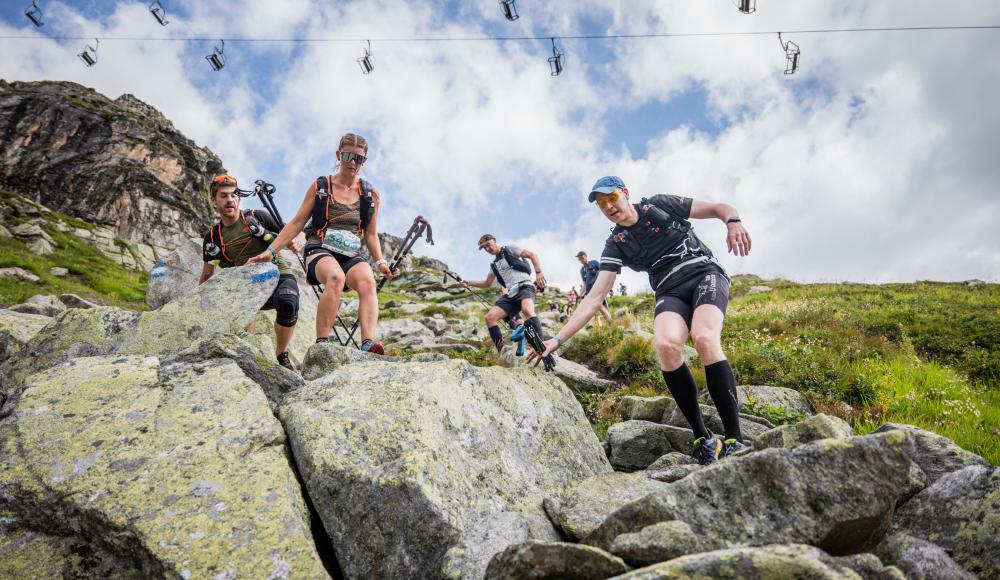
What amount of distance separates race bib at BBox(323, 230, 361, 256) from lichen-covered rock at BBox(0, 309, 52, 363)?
3.68 metres

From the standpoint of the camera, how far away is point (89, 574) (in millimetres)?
2580

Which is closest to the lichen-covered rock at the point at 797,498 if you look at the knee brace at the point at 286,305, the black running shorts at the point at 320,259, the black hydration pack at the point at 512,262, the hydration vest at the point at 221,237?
the black running shorts at the point at 320,259

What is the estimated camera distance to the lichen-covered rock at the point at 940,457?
3.25 metres

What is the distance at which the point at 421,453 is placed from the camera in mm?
3164

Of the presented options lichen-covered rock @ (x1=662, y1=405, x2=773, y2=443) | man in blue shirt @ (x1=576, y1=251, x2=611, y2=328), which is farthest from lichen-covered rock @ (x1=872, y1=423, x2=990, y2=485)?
man in blue shirt @ (x1=576, y1=251, x2=611, y2=328)

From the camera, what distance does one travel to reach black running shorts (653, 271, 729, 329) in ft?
16.2

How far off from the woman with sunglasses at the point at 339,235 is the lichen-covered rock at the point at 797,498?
4.64 meters

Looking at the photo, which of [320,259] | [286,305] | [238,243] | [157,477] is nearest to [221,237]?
[238,243]

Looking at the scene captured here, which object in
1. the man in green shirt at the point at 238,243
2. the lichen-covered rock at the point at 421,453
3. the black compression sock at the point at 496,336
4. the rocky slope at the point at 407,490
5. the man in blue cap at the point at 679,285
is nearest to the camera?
the rocky slope at the point at 407,490

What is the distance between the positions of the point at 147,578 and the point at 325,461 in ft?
3.35

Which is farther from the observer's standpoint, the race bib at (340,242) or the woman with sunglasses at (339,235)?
the race bib at (340,242)

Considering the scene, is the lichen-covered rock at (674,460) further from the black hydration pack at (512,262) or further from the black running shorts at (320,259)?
the black hydration pack at (512,262)

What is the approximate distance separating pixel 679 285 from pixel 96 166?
69516 mm

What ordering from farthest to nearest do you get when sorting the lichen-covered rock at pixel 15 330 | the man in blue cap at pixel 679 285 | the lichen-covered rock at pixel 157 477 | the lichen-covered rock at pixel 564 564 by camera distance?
the lichen-covered rock at pixel 15 330, the man in blue cap at pixel 679 285, the lichen-covered rock at pixel 157 477, the lichen-covered rock at pixel 564 564
